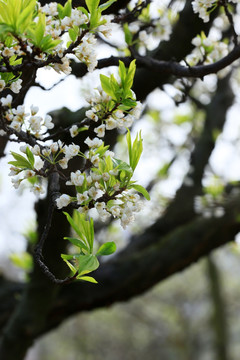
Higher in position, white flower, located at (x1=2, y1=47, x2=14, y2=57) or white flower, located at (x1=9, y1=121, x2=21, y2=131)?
white flower, located at (x1=2, y1=47, x2=14, y2=57)

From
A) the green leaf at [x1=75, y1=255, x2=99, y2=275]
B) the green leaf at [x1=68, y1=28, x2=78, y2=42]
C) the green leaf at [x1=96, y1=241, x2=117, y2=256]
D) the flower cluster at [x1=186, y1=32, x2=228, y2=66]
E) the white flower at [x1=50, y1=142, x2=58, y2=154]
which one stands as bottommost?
the flower cluster at [x1=186, y1=32, x2=228, y2=66]

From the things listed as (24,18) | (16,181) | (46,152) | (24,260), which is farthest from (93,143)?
(24,260)

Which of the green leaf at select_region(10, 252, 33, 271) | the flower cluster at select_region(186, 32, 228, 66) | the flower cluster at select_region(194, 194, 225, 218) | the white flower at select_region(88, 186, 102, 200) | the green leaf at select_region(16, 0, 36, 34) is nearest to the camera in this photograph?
the green leaf at select_region(16, 0, 36, 34)

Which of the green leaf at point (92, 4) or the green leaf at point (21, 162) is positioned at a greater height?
the green leaf at point (92, 4)

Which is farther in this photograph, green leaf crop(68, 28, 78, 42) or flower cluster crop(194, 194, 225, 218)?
flower cluster crop(194, 194, 225, 218)

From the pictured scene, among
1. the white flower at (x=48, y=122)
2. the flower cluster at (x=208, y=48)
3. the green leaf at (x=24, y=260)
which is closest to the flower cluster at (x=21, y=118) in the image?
the white flower at (x=48, y=122)

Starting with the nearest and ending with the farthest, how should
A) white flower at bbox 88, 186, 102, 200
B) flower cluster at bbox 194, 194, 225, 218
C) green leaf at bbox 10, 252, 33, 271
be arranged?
1. white flower at bbox 88, 186, 102, 200
2. green leaf at bbox 10, 252, 33, 271
3. flower cluster at bbox 194, 194, 225, 218

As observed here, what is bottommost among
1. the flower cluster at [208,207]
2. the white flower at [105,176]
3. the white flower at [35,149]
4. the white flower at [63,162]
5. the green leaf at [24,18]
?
the flower cluster at [208,207]

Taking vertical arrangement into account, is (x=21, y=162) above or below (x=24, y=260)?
above

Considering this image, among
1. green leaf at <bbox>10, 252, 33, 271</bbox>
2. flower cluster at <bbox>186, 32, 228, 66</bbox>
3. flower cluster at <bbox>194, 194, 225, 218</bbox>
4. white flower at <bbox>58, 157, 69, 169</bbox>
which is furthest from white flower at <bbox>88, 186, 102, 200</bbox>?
flower cluster at <bbox>194, 194, 225, 218</bbox>

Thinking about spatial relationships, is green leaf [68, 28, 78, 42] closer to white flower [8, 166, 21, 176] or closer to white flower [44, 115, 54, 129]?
white flower [44, 115, 54, 129]

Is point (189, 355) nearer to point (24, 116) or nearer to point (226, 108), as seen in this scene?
point (226, 108)

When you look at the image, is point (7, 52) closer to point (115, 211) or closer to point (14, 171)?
point (14, 171)

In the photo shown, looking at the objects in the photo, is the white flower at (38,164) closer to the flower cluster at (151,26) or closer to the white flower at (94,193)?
the white flower at (94,193)
